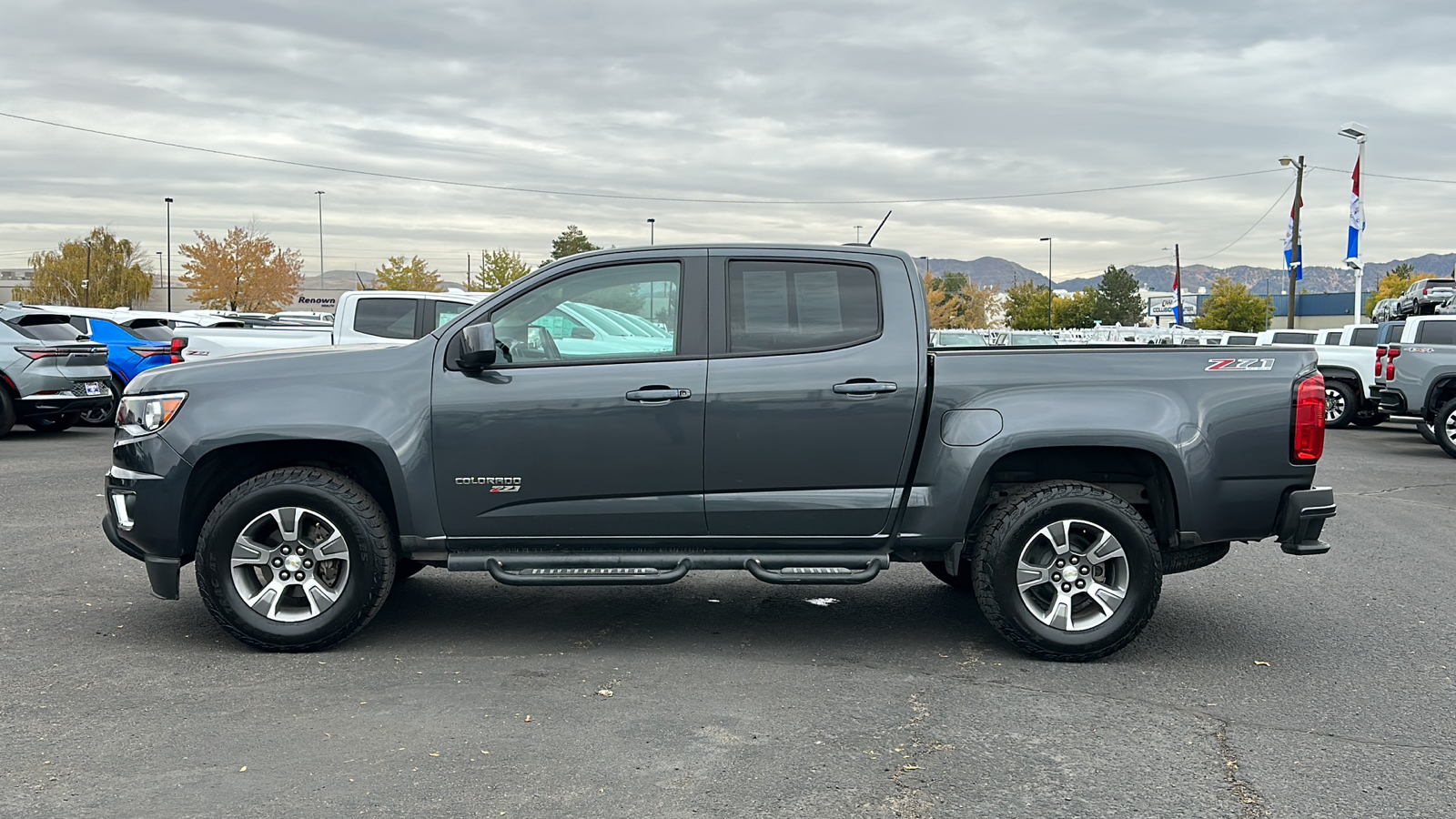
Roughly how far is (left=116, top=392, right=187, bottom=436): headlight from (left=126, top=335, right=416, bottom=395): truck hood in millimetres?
39

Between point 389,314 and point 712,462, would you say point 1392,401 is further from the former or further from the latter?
point 712,462

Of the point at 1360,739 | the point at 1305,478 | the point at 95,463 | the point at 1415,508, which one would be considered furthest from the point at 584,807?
the point at 95,463

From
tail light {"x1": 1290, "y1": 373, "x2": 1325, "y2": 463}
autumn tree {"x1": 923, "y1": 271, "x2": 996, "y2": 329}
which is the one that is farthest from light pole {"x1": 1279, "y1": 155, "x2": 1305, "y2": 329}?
autumn tree {"x1": 923, "y1": 271, "x2": 996, "y2": 329}

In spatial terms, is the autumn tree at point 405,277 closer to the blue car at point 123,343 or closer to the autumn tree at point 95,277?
the autumn tree at point 95,277

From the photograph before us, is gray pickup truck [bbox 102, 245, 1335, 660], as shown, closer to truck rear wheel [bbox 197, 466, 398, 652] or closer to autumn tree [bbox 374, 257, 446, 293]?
truck rear wheel [bbox 197, 466, 398, 652]

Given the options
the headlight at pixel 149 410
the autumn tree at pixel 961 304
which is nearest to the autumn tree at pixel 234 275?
the autumn tree at pixel 961 304

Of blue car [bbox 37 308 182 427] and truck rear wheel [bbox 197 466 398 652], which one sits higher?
blue car [bbox 37 308 182 427]

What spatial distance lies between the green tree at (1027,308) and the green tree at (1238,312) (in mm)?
14383

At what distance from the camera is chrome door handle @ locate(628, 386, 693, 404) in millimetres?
5766

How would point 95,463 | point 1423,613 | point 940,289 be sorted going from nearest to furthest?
point 1423,613 < point 95,463 < point 940,289

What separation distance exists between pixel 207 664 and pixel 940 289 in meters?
109

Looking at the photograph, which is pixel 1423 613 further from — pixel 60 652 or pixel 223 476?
pixel 60 652

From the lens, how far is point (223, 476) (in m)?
6.10

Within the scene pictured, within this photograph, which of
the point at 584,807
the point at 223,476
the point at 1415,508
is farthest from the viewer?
the point at 1415,508
